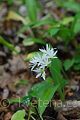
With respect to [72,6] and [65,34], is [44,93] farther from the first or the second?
[72,6]

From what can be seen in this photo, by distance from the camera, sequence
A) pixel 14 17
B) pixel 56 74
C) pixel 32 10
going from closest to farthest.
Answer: pixel 56 74 → pixel 32 10 → pixel 14 17

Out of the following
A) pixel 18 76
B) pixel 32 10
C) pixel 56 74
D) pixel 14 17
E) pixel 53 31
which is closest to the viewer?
pixel 56 74

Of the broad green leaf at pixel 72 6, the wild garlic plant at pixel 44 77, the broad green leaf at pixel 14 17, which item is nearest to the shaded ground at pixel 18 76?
the broad green leaf at pixel 14 17

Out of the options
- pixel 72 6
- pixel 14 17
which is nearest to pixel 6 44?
pixel 14 17

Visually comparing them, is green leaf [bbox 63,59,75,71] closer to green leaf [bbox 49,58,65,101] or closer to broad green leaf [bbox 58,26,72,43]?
broad green leaf [bbox 58,26,72,43]

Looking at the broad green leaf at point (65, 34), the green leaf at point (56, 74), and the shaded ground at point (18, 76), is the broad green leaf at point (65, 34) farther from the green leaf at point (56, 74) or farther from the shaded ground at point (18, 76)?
the green leaf at point (56, 74)

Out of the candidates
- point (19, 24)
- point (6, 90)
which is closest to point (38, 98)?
point (6, 90)

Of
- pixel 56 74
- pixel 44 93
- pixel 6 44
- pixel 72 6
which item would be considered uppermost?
pixel 72 6

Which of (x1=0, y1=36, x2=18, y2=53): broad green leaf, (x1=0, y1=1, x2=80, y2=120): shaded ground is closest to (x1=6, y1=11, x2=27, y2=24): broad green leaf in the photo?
(x1=0, y1=1, x2=80, y2=120): shaded ground

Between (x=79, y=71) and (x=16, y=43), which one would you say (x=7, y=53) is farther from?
(x=79, y=71)
